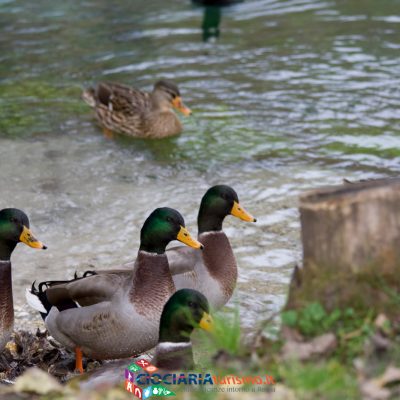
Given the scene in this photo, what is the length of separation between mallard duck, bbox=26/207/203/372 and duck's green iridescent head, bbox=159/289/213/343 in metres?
0.73

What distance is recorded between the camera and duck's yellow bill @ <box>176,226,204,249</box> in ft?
18.6

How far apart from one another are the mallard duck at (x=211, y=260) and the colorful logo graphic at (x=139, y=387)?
1045 mm

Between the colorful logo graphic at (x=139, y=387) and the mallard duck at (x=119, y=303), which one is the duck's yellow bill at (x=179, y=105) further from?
the colorful logo graphic at (x=139, y=387)

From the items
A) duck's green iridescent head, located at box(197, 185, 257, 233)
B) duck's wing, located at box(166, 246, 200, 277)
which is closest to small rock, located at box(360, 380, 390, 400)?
duck's wing, located at box(166, 246, 200, 277)

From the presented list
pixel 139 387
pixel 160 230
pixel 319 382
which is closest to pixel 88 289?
pixel 160 230

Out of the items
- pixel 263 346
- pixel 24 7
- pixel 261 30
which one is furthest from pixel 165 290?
pixel 24 7

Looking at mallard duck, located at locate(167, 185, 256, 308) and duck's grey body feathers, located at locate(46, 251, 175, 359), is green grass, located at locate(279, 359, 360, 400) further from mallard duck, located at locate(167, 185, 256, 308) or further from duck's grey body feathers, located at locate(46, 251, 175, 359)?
mallard duck, located at locate(167, 185, 256, 308)

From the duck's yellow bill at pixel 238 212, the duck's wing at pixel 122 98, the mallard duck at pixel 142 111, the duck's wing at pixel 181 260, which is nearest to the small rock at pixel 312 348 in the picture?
the duck's wing at pixel 181 260

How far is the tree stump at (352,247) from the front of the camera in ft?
11.8

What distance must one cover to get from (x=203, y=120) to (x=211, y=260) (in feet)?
15.7

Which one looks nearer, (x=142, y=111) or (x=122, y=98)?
(x=142, y=111)

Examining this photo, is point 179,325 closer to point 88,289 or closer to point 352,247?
point 88,289

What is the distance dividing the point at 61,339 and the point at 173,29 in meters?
9.54

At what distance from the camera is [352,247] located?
3.68 meters
